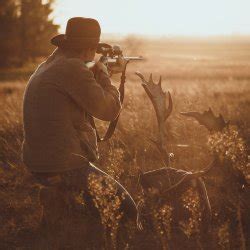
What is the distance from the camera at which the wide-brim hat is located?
449 centimetres

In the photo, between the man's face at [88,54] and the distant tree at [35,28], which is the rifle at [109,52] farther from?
the distant tree at [35,28]

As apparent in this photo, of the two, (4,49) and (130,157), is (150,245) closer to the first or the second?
(130,157)

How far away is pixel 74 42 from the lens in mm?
4516

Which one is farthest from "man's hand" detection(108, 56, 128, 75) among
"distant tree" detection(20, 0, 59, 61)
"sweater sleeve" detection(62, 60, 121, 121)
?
"distant tree" detection(20, 0, 59, 61)

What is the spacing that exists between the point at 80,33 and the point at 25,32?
36.3 metres

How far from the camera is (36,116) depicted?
4.47 meters

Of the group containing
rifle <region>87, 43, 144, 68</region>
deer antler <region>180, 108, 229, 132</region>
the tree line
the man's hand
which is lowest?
the tree line

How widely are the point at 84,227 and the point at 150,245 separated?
2.21 ft

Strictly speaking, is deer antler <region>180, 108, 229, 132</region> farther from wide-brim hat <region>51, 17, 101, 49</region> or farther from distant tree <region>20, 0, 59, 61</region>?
distant tree <region>20, 0, 59, 61</region>

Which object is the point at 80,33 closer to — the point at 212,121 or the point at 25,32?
the point at 212,121

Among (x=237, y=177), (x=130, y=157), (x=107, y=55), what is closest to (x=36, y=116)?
(x=107, y=55)

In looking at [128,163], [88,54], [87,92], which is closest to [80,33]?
[88,54]

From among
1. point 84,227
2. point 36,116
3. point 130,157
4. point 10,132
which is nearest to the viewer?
point 36,116

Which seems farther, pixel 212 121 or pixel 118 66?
pixel 118 66
